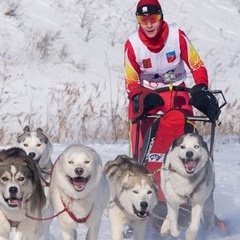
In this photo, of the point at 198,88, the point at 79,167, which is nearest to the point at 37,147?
the point at 198,88

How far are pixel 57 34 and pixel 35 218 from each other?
8.63 m

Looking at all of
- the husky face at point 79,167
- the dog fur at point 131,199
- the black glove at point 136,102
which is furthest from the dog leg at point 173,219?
the husky face at point 79,167

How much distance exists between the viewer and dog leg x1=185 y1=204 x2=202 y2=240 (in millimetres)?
5652

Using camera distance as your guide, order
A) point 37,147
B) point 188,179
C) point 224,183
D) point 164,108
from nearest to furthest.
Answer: point 188,179 → point 37,147 → point 164,108 → point 224,183

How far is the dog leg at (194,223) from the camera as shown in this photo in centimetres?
565

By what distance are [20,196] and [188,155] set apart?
4.43 feet

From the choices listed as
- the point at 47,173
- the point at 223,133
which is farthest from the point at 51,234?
the point at 223,133

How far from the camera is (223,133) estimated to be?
9.88m

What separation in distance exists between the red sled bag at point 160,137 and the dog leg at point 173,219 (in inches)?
9.9

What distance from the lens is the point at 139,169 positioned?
5.48 metres

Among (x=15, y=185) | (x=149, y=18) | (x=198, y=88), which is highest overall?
(x=149, y=18)

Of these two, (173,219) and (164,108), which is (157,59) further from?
(173,219)

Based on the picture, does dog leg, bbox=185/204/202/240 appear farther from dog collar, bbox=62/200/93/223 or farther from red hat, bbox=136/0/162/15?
red hat, bbox=136/0/162/15

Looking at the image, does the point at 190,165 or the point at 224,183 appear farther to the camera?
the point at 224,183
